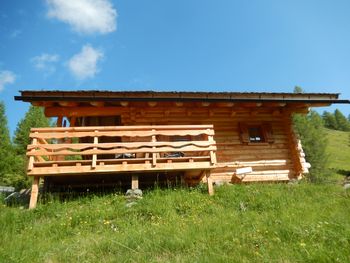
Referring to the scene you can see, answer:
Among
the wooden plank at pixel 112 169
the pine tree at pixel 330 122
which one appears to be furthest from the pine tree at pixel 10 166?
the pine tree at pixel 330 122

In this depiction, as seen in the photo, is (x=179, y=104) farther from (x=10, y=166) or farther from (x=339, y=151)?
(x=339, y=151)

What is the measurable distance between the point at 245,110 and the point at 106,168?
6.97 meters

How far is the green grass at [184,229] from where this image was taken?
14.8 ft

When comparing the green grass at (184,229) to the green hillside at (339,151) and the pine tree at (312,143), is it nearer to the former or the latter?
the pine tree at (312,143)

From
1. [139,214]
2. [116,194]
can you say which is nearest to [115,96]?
[116,194]

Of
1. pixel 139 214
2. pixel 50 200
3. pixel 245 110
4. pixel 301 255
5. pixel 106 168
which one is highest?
pixel 245 110

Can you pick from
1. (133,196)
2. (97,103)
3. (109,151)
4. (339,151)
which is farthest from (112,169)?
(339,151)

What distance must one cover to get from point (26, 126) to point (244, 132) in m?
28.6

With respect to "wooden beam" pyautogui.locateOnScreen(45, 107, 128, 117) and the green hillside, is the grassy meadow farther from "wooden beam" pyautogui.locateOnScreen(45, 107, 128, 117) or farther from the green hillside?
the green hillside

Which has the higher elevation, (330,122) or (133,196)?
(330,122)

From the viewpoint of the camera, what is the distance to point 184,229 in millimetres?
5723

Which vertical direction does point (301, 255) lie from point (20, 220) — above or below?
below

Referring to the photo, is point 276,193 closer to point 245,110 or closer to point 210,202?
point 210,202

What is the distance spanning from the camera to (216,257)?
429cm
